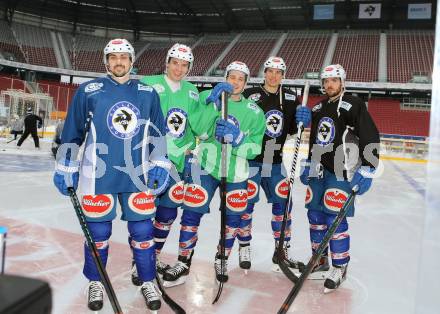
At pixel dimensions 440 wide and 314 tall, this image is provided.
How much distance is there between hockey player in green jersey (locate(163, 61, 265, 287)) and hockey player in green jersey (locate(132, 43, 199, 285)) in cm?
6

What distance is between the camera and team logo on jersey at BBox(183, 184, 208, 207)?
2504 mm

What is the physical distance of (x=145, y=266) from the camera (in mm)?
2100

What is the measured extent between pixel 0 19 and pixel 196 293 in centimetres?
2835

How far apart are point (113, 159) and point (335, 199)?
146 cm

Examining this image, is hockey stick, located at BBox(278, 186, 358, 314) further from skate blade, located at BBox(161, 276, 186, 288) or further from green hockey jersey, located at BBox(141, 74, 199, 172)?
green hockey jersey, located at BBox(141, 74, 199, 172)

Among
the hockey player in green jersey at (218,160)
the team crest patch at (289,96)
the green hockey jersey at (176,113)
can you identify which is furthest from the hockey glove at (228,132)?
the team crest patch at (289,96)

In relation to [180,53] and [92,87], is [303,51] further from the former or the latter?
[92,87]

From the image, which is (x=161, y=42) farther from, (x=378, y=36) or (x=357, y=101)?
(x=357, y=101)

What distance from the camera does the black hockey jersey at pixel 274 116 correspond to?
298 cm

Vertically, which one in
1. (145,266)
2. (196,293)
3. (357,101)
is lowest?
(196,293)

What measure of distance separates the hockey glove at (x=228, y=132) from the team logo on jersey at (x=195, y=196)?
0.36 meters

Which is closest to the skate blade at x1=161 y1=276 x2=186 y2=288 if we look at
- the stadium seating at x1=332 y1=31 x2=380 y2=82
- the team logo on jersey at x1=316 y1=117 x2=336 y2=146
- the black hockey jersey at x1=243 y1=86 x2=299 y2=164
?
the black hockey jersey at x1=243 y1=86 x2=299 y2=164

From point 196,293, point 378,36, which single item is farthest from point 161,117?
point 378,36

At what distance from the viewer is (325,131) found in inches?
109
